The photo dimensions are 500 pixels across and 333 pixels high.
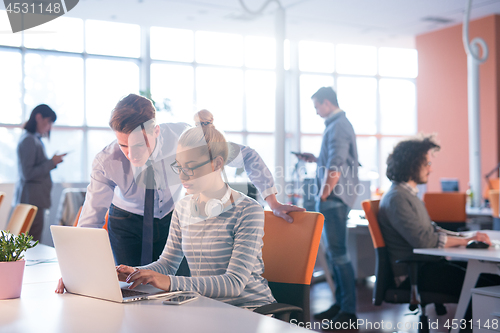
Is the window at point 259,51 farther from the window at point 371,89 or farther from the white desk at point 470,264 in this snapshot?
the white desk at point 470,264

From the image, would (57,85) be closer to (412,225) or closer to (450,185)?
(450,185)

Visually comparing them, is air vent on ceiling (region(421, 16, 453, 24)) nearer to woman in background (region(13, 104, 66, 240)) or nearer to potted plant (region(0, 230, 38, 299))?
woman in background (region(13, 104, 66, 240))

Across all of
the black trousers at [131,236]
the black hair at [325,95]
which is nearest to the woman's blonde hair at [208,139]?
the black trousers at [131,236]

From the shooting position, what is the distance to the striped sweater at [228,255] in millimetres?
1352

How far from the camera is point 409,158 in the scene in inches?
104

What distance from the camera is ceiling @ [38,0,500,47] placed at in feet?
22.3

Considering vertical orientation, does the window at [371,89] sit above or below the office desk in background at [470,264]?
above

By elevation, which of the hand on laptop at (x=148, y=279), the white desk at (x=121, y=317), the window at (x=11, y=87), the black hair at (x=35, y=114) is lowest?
the white desk at (x=121, y=317)

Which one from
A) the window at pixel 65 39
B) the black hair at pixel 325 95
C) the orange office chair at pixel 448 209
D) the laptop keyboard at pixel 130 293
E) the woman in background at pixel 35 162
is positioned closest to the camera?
the laptop keyboard at pixel 130 293

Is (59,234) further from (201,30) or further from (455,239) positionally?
(201,30)

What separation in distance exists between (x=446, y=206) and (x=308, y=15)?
4.10 meters

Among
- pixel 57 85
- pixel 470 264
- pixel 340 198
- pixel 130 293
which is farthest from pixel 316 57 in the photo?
pixel 130 293

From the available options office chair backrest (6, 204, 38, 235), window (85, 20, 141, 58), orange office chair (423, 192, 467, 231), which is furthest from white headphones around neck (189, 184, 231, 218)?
window (85, 20, 141, 58)

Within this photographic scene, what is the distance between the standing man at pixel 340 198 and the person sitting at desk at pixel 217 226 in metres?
1.84
